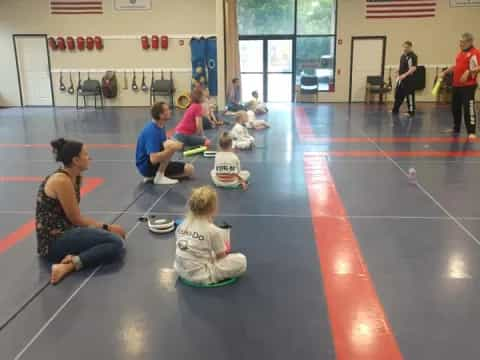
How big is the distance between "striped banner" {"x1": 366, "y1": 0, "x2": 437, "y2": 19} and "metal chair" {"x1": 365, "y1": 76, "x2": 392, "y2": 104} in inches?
87.1

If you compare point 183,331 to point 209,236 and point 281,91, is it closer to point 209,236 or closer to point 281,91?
point 209,236

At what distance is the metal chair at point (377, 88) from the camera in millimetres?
16573

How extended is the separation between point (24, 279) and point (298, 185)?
12.1 feet

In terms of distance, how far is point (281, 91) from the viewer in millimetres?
17906

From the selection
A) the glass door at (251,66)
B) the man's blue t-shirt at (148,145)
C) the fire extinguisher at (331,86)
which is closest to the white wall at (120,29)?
the glass door at (251,66)

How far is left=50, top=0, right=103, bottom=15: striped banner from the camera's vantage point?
16.6 metres

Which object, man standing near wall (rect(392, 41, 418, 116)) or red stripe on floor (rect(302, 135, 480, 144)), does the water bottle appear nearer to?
red stripe on floor (rect(302, 135, 480, 144))

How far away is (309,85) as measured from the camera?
56.6 feet

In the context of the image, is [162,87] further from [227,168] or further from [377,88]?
[227,168]

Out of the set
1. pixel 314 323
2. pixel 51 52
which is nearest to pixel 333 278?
pixel 314 323

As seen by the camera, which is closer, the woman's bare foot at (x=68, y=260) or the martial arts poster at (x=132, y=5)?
the woman's bare foot at (x=68, y=260)

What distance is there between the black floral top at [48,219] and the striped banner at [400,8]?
15.3m

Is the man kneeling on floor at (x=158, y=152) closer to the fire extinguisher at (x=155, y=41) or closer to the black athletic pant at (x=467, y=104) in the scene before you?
the black athletic pant at (x=467, y=104)

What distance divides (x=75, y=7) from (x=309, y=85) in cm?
917
